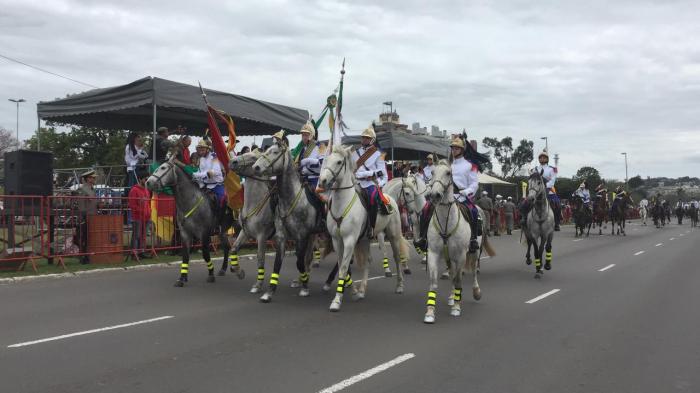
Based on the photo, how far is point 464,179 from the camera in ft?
27.6

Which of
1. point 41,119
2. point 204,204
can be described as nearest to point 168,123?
point 41,119

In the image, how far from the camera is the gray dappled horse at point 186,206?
9866 millimetres

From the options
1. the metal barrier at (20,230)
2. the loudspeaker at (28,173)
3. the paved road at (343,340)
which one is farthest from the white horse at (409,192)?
the metal barrier at (20,230)

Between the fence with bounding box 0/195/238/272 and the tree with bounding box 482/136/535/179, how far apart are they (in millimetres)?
74025

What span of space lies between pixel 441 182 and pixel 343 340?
2.51m

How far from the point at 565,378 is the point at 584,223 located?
24.6m

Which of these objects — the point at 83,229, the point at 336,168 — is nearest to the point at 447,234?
the point at 336,168

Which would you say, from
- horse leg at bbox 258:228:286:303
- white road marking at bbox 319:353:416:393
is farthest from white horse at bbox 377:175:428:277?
white road marking at bbox 319:353:416:393

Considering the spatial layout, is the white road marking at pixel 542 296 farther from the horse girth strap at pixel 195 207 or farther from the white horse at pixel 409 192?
the horse girth strap at pixel 195 207

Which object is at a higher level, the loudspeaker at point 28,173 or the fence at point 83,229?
the loudspeaker at point 28,173

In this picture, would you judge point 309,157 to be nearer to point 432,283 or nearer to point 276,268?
point 276,268

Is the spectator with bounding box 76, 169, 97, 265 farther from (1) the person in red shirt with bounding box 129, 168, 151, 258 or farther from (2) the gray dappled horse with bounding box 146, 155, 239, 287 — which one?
(2) the gray dappled horse with bounding box 146, 155, 239, 287

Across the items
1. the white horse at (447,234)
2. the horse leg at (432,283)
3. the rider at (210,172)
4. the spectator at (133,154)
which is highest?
the spectator at (133,154)

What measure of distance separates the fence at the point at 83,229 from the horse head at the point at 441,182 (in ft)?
27.5
